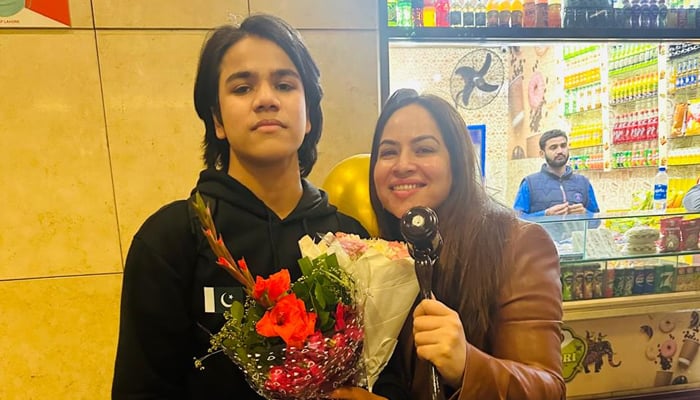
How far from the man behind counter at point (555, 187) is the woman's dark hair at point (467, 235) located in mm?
1389

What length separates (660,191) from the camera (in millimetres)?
2615

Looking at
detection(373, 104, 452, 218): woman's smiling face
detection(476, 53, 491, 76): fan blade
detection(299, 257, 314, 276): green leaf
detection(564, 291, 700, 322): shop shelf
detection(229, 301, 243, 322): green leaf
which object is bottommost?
detection(564, 291, 700, 322): shop shelf

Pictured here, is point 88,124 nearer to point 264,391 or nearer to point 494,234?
point 264,391

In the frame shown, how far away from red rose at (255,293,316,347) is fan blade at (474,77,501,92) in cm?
216

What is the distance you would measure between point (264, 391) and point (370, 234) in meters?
0.61

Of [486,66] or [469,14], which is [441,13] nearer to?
[469,14]

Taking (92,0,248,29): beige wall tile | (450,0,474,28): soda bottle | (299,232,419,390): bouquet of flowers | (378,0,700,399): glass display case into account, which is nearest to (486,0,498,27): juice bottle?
Answer: (378,0,700,399): glass display case

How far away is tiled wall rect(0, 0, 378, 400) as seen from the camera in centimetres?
172

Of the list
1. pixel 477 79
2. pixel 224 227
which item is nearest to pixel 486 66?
pixel 477 79

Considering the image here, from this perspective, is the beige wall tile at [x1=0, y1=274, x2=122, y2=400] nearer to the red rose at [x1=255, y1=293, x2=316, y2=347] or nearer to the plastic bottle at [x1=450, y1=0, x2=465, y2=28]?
the red rose at [x1=255, y1=293, x2=316, y2=347]

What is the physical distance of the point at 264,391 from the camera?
79 cm

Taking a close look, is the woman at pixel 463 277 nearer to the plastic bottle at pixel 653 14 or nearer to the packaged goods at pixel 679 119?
the plastic bottle at pixel 653 14

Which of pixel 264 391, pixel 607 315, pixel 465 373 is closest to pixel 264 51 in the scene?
pixel 264 391

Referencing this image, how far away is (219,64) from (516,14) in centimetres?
167
